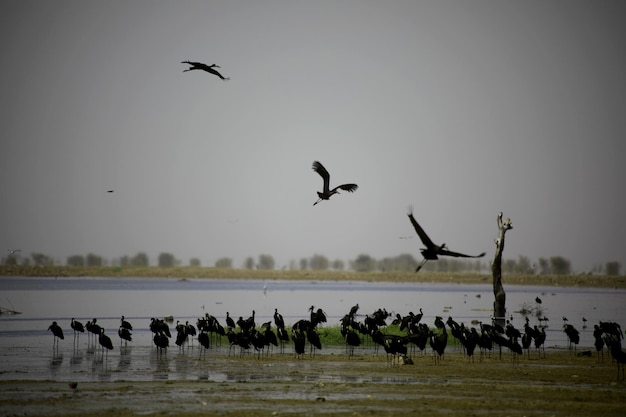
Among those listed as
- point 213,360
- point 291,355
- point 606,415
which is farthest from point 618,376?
point 213,360

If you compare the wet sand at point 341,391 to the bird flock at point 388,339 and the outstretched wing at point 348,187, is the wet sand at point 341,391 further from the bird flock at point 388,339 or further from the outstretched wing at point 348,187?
the outstretched wing at point 348,187

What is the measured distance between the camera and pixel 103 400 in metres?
15.5

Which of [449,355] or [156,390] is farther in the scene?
[449,355]

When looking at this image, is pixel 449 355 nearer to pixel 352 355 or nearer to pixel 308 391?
pixel 352 355

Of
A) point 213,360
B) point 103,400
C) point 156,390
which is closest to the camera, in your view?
point 103,400

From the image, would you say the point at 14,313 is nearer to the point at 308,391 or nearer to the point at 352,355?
the point at 352,355

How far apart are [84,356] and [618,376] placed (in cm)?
1572

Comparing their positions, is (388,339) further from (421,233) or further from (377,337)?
(421,233)

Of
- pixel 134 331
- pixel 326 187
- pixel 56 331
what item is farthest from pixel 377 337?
pixel 134 331

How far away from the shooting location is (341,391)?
16.8 m

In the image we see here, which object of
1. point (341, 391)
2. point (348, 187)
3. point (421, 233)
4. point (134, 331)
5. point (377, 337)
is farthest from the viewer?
point (134, 331)

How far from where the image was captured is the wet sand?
1456cm

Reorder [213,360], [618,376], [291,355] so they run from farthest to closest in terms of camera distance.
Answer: [291,355]
[213,360]
[618,376]

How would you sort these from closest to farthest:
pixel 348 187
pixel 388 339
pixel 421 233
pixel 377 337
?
pixel 421 233, pixel 348 187, pixel 388 339, pixel 377 337
